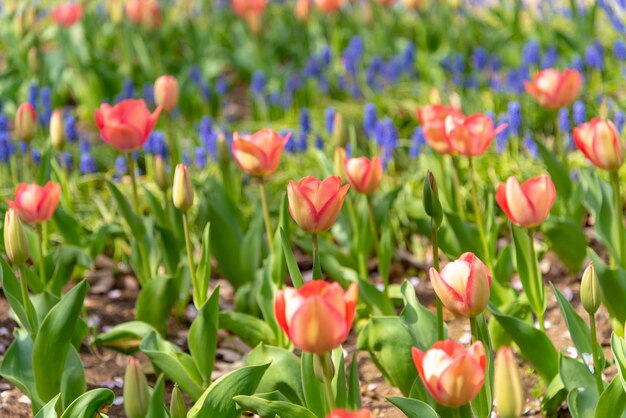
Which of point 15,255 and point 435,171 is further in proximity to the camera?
point 435,171

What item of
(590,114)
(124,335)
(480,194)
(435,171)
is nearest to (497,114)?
(590,114)

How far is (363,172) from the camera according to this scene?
2715mm

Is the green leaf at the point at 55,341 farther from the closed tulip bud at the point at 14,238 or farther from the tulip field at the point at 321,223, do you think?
the closed tulip bud at the point at 14,238

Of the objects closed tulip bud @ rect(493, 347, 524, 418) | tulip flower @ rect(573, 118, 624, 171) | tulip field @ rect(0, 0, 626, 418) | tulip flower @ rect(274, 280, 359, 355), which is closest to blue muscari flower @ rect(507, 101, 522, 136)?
tulip field @ rect(0, 0, 626, 418)

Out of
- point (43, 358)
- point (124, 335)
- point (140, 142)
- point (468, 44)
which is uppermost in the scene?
point (140, 142)

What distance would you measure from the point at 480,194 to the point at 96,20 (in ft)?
10.1

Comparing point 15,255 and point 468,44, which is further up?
point 15,255

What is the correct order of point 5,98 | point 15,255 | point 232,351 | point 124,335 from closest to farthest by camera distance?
1. point 15,255
2. point 124,335
3. point 232,351
4. point 5,98

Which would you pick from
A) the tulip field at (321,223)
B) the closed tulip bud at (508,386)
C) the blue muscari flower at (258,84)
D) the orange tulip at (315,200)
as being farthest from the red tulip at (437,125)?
the blue muscari flower at (258,84)

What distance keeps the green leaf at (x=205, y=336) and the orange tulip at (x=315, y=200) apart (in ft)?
1.33

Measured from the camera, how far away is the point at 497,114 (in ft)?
14.6

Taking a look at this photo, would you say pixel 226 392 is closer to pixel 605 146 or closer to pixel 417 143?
pixel 605 146

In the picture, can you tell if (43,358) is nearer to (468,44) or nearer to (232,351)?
(232,351)

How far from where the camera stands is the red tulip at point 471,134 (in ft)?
8.80
